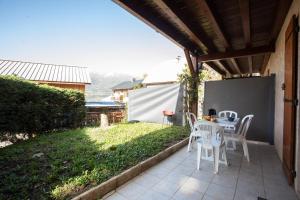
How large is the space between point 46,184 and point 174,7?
3131mm

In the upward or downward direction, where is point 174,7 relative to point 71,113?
upward

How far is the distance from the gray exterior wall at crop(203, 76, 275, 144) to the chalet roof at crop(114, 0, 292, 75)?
91 centimetres

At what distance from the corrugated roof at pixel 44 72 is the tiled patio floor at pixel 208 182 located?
30.4ft

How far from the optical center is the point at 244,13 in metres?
2.74

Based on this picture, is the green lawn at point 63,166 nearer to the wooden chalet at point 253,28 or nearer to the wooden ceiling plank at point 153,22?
the wooden chalet at point 253,28

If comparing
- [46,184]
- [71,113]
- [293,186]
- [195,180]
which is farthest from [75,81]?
[293,186]

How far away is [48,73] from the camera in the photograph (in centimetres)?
1088

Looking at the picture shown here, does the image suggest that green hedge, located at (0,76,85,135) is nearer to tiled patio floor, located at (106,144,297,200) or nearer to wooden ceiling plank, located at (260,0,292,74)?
tiled patio floor, located at (106,144,297,200)

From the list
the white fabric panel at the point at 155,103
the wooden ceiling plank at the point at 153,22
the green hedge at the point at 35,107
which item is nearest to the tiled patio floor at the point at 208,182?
the wooden ceiling plank at the point at 153,22

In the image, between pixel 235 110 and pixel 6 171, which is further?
pixel 235 110

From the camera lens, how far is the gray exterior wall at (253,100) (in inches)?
182

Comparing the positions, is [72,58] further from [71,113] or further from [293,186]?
[293,186]

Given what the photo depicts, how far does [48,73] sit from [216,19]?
434 inches

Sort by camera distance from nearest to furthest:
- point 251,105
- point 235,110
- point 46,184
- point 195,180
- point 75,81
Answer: point 46,184 → point 195,180 → point 251,105 → point 235,110 → point 75,81
